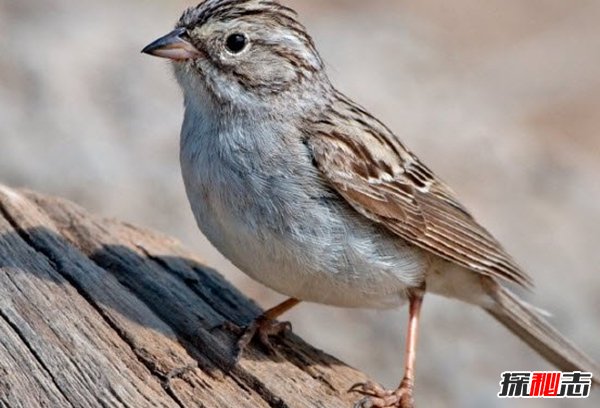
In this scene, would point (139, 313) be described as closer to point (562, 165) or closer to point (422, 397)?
point (422, 397)

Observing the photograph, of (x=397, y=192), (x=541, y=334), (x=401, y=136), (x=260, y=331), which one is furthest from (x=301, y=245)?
(x=401, y=136)

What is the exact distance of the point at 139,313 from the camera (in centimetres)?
515

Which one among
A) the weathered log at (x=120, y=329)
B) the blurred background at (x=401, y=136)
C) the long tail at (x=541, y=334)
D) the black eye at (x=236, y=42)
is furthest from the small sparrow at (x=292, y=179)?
the blurred background at (x=401, y=136)

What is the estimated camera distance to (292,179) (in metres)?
5.24

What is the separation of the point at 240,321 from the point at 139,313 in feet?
1.78

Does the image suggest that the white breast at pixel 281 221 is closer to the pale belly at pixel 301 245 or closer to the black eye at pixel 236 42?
the pale belly at pixel 301 245

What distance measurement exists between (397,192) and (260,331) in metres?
0.86

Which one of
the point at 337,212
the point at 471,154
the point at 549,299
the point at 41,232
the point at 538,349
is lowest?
the point at 41,232

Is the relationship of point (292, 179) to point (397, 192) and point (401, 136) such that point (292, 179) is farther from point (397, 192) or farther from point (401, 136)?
point (401, 136)

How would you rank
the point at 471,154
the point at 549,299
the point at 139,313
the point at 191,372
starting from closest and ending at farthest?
the point at 191,372 < the point at 139,313 < the point at 549,299 < the point at 471,154

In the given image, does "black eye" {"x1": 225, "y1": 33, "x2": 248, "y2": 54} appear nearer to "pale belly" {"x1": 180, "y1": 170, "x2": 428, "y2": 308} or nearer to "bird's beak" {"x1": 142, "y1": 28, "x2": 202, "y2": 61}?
"bird's beak" {"x1": 142, "y1": 28, "x2": 202, "y2": 61}

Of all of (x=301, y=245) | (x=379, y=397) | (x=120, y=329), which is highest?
(x=301, y=245)

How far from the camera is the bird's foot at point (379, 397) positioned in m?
5.10

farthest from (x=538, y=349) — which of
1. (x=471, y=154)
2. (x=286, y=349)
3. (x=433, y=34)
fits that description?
(x=433, y=34)
